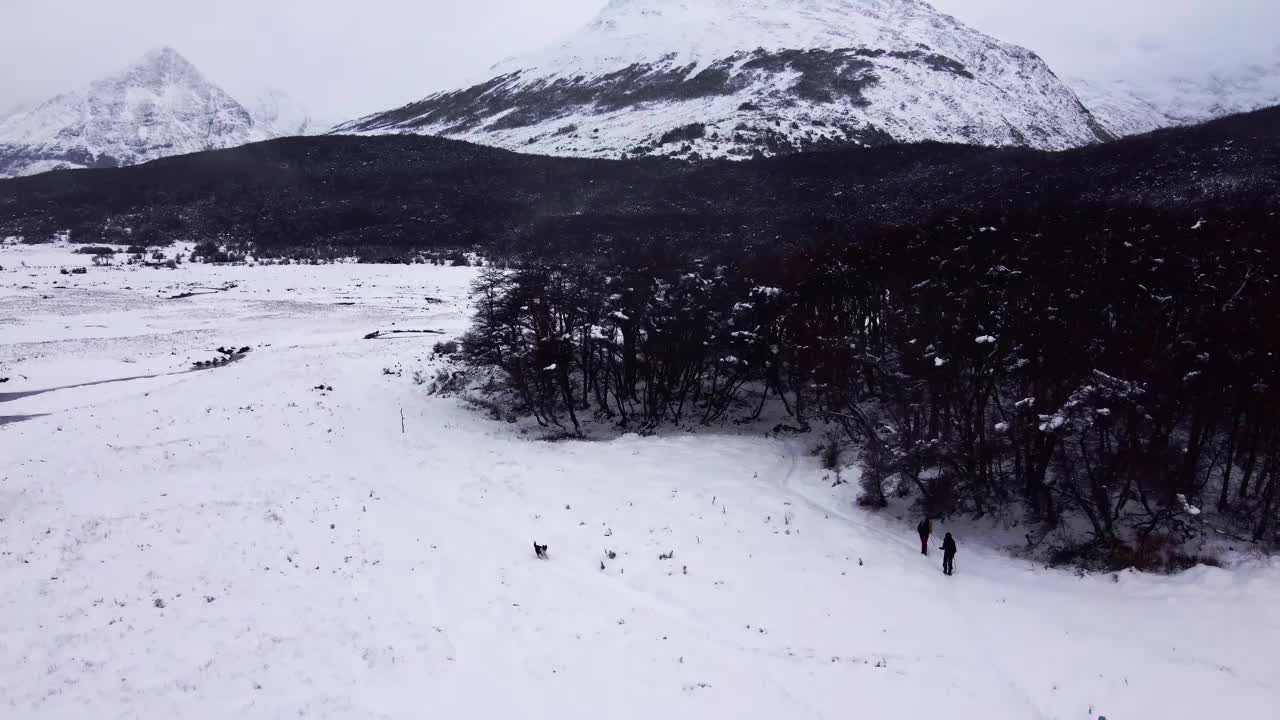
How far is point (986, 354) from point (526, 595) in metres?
15.4

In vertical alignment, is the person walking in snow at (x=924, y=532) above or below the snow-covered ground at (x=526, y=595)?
above

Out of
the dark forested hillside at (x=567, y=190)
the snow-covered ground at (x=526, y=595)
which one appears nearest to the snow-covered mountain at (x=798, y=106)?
the dark forested hillside at (x=567, y=190)

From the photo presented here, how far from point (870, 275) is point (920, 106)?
15577 cm

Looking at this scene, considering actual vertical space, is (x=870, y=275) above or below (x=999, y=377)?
above

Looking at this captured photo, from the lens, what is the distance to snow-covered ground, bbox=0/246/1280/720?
12.4 meters

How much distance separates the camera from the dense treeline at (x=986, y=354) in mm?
16891

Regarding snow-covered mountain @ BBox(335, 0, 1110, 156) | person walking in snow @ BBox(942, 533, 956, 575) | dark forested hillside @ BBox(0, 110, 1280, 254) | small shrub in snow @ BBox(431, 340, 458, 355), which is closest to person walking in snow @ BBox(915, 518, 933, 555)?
person walking in snow @ BBox(942, 533, 956, 575)

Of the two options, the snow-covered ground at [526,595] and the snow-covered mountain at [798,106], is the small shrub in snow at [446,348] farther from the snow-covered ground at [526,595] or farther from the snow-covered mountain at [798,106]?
the snow-covered mountain at [798,106]

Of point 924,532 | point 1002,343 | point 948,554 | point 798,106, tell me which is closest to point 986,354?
point 1002,343

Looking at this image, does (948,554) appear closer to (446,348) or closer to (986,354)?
(986,354)

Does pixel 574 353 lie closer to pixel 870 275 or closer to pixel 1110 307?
pixel 870 275

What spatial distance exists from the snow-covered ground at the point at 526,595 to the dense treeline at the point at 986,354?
2698mm

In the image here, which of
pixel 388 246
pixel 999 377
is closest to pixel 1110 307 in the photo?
pixel 999 377

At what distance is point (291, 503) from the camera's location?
20703 millimetres
